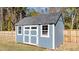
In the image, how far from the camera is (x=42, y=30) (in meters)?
3.12

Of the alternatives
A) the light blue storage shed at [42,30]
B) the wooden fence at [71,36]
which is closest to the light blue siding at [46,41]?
the light blue storage shed at [42,30]

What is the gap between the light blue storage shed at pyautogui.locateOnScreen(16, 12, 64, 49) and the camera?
307cm

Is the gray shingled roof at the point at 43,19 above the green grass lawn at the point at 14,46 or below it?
above

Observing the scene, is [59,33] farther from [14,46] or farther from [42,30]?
[14,46]

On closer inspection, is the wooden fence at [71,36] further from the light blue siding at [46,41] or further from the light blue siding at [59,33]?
the light blue siding at [46,41]

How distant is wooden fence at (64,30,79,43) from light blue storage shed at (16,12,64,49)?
0.06m

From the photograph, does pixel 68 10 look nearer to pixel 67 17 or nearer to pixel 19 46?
pixel 67 17

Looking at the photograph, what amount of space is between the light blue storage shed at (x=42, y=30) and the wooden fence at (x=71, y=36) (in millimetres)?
56

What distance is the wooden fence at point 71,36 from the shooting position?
10.0 feet

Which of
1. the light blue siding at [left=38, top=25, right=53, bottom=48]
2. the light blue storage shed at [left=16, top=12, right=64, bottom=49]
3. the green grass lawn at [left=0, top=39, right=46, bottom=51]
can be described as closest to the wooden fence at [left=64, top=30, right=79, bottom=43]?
the light blue storage shed at [left=16, top=12, right=64, bottom=49]
